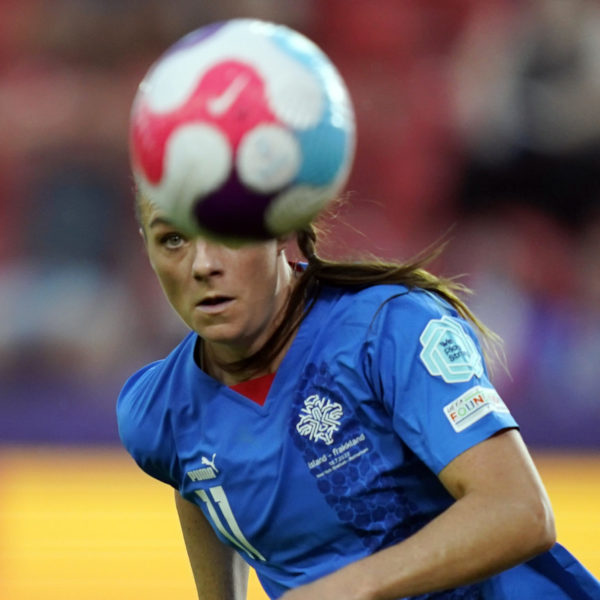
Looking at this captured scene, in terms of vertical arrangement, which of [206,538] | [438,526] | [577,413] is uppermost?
[438,526]

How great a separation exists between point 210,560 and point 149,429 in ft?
1.52

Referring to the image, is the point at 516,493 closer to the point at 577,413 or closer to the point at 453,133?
the point at 577,413

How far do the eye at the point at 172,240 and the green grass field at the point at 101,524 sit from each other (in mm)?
2795

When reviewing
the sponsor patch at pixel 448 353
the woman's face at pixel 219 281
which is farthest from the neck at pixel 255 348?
the sponsor patch at pixel 448 353

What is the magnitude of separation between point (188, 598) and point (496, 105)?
4.73 m

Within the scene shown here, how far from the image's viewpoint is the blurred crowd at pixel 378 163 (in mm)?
7957

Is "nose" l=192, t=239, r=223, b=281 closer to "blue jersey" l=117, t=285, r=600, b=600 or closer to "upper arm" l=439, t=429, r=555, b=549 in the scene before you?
"blue jersey" l=117, t=285, r=600, b=600

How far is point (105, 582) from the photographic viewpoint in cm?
514

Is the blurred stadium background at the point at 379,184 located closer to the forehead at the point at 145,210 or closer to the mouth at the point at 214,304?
the forehead at the point at 145,210

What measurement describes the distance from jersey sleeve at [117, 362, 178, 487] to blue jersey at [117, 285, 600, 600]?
0.04 meters

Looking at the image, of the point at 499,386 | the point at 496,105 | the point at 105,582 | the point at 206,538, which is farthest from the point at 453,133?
the point at 206,538

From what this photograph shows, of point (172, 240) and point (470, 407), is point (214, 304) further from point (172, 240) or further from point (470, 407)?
point (470, 407)

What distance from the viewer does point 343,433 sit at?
2352 mm

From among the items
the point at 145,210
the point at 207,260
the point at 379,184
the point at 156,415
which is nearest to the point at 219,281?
the point at 207,260
